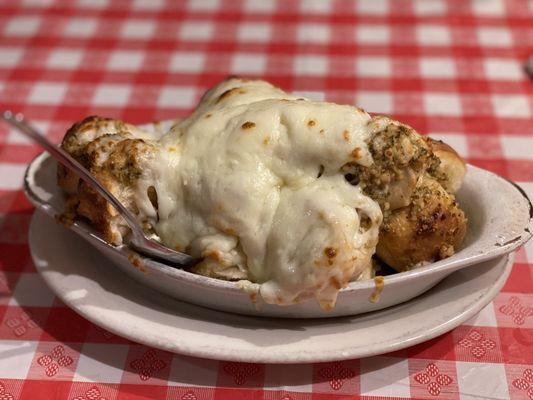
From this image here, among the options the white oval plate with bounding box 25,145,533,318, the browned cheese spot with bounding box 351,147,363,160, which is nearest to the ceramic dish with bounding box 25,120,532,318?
the white oval plate with bounding box 25,145,533,318

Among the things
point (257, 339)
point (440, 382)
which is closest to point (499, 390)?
point (440, 382)

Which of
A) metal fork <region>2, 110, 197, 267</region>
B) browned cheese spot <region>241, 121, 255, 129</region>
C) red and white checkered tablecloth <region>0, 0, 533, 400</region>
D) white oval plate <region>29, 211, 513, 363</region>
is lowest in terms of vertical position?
red and white checkered tablecloth <region>0, 0, 533, 400</region>

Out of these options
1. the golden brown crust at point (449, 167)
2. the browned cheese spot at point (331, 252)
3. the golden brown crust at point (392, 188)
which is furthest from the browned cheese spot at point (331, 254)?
the golden brown crust at point (449, 167)

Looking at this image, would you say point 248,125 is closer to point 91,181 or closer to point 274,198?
point 274,198

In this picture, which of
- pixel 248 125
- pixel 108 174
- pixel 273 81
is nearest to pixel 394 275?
pixel 248 125

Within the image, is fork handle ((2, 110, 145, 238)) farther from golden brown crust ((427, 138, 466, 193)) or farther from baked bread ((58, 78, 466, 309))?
golden brown crust ((427, 138, 466, 193))

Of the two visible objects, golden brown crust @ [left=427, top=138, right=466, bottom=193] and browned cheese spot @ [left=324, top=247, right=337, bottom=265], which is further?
golden brown crust @ [left=427, top=138, right=466, bottom=193]

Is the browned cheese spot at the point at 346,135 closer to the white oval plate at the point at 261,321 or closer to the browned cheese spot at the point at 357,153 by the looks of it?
the browned cheese spot at the point at 357,153

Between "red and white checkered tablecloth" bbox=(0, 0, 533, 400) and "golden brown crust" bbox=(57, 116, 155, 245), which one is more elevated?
"golden brown crust" bbox=(57, 116, 155, 245)
